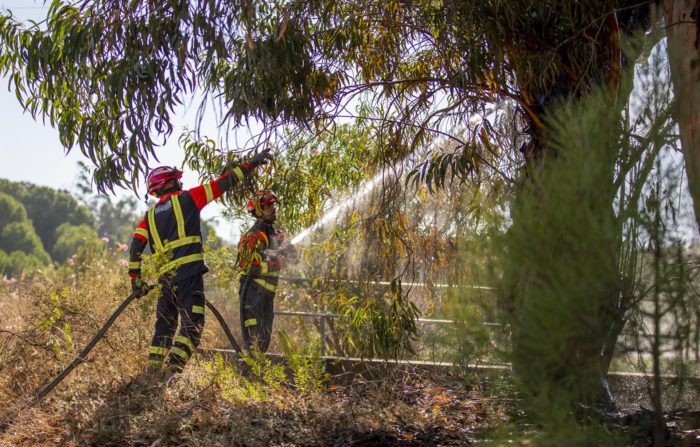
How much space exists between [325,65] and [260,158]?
3.32ft

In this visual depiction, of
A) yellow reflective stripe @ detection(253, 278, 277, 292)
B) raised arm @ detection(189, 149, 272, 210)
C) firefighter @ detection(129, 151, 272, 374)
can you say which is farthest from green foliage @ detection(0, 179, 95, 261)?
raised arm @ detection(189, 149, 272, 210)

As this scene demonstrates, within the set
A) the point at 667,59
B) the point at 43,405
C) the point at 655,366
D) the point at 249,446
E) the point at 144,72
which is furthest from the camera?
the point at 144,72

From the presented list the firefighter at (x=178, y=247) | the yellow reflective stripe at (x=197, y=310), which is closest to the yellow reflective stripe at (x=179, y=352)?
the firefighter at (x=178, y=247)

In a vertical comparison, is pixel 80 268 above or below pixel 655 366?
above

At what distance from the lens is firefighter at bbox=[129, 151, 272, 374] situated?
6266mm

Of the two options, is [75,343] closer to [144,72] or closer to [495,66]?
[144,72]

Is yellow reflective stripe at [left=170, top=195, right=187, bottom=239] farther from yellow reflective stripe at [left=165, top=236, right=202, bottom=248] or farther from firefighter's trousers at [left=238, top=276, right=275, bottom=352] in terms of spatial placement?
firefighter's trousers at [left=238, top=276, right=275, bottom=352]

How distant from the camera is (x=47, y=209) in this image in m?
91.5

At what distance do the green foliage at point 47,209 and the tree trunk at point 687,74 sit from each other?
93.0m

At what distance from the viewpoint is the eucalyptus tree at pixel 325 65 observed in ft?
18.1

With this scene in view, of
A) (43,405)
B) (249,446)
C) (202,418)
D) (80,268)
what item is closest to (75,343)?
(43,405)

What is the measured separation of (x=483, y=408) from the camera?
4.86 metres

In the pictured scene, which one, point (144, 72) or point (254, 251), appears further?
point (254, 251)

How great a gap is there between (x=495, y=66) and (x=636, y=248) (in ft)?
9.53
